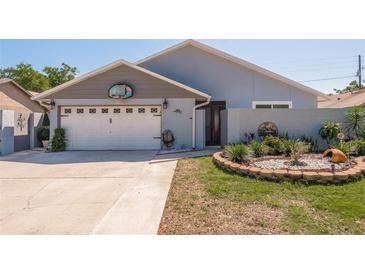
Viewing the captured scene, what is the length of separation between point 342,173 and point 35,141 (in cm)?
1476

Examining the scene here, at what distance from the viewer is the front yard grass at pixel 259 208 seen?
3.39 metres

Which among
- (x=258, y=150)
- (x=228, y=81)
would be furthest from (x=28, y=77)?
(x=258, y=150)

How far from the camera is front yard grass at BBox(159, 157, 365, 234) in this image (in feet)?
11.1

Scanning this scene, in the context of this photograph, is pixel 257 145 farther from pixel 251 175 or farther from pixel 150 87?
pixel 150 87

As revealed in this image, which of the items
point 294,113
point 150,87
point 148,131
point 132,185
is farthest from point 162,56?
point 132,185

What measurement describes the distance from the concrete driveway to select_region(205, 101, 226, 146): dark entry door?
5.72 meters

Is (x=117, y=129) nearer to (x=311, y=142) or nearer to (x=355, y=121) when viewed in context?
(x=311, y=142)

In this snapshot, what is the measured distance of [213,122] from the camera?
13469mm

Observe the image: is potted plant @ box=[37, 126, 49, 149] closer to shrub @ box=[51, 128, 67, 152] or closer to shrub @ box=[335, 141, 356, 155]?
shrub @ box=[51, 128, 67, 152]

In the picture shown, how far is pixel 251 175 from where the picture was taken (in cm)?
581

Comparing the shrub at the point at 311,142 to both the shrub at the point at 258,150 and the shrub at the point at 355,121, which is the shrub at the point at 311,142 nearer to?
the shrub at the point at 355,121

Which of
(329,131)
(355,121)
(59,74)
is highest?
(59,74)

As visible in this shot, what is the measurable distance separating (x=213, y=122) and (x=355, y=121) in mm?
6523
